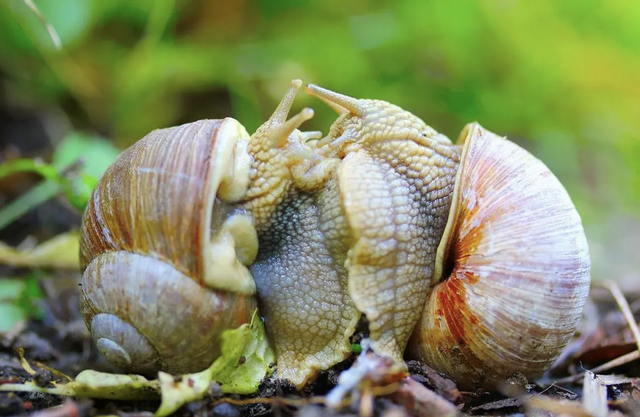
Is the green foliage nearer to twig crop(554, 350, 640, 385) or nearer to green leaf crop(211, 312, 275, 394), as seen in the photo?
green leaf crop(211, 312, 275, 394)

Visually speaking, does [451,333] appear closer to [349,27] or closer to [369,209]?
[369,209]

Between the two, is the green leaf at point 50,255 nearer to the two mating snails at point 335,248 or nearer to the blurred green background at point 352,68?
the two mating snails at point 335,248

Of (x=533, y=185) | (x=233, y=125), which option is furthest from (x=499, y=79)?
(x=233, y=125)

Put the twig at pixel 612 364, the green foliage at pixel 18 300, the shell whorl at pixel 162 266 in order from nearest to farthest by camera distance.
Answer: the shell whorl at pixel 162 266
the twig at pixel 612 364
the green foliage at pixel 18 300

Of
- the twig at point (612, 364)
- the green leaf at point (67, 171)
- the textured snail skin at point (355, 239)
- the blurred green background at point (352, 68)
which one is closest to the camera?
the textured snail skin at point (355, 239)

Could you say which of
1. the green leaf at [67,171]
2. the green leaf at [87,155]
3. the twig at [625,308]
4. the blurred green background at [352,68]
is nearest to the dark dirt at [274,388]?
the twig at [625,308]

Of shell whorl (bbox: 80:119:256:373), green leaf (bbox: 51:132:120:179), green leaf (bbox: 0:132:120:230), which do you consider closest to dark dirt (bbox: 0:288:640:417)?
shell whorl (bbox: 80:119:256:373)

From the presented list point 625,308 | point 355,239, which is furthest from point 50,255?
point 625,308

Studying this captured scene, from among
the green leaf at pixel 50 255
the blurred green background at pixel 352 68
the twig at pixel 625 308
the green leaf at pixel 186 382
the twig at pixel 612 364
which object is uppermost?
the blurred green background at pixel 352 68
